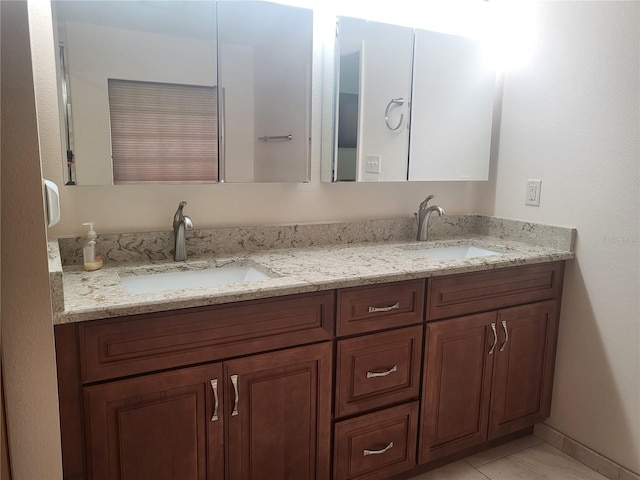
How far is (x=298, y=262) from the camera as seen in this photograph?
1.78m

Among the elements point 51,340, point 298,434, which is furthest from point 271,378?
point 51,340

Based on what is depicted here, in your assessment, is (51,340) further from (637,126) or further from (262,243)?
(637,126)

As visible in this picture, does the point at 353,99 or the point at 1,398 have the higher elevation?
the point at 353,99

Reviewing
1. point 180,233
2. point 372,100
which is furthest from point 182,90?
point 372,100

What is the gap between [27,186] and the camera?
1.05 metres

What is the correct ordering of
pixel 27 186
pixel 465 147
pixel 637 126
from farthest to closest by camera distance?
pixel 465 147, pixel 637 126, pixel 27 186

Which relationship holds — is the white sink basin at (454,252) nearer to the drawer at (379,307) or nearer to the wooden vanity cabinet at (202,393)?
the drawer at (379,307)

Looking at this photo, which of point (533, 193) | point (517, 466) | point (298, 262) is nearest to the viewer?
point (298, 262)

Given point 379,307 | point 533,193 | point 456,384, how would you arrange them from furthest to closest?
Answer: 1. point 533,193
2. point 456,384
3. point 379,307

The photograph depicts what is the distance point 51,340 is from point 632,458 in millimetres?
2055

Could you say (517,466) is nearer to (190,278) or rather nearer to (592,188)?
(592,188)

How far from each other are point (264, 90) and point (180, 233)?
60 cm

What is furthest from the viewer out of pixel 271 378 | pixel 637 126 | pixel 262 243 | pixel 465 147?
pixel 465 147

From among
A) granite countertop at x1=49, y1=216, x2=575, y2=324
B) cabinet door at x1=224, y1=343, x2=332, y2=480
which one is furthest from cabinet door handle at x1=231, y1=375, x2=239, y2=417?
granite countertop at x1=49, y1=216, x2=575, y2=324
